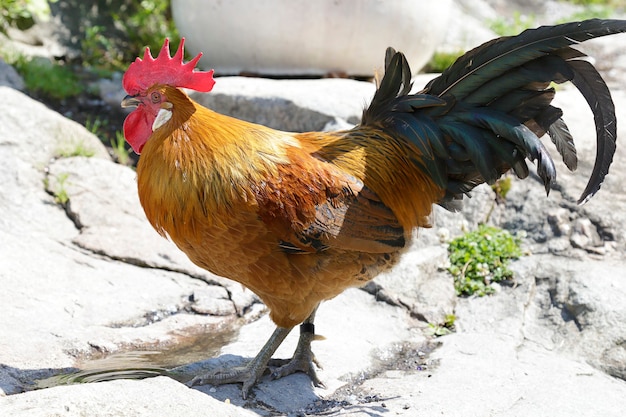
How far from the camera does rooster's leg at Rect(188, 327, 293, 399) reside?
4.24 metres

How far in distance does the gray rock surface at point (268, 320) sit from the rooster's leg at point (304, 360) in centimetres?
9

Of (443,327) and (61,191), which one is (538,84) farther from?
(61,191)

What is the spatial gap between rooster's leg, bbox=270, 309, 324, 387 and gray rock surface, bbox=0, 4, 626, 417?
9cm

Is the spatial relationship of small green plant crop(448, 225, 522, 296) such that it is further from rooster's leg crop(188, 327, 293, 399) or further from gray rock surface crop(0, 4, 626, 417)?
rooster's leg crop(188, 327, 293, 399)

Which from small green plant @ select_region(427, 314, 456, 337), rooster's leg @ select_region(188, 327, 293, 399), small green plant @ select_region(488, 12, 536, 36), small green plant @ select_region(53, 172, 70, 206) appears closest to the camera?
rooster's leg @ select_region(188, 327, 293, 399)

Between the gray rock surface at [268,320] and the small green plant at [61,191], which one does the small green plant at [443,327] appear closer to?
the gray rock surface at [268,320]

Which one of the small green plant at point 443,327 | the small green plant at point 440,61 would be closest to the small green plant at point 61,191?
the small green plant at point 443,327

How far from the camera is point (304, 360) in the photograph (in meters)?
4.50

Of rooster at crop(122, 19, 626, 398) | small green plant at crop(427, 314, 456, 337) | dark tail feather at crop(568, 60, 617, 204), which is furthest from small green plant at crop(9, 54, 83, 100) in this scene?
dark tail feather at crop(568, 60, 617, 204)

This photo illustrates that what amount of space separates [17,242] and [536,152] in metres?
3.71

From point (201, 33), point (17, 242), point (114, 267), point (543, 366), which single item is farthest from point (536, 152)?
point (201, 33)

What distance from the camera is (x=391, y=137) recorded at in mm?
4418

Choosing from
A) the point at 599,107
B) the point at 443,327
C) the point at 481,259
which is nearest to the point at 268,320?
the point at 443,327

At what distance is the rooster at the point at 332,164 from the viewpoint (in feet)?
12.6
